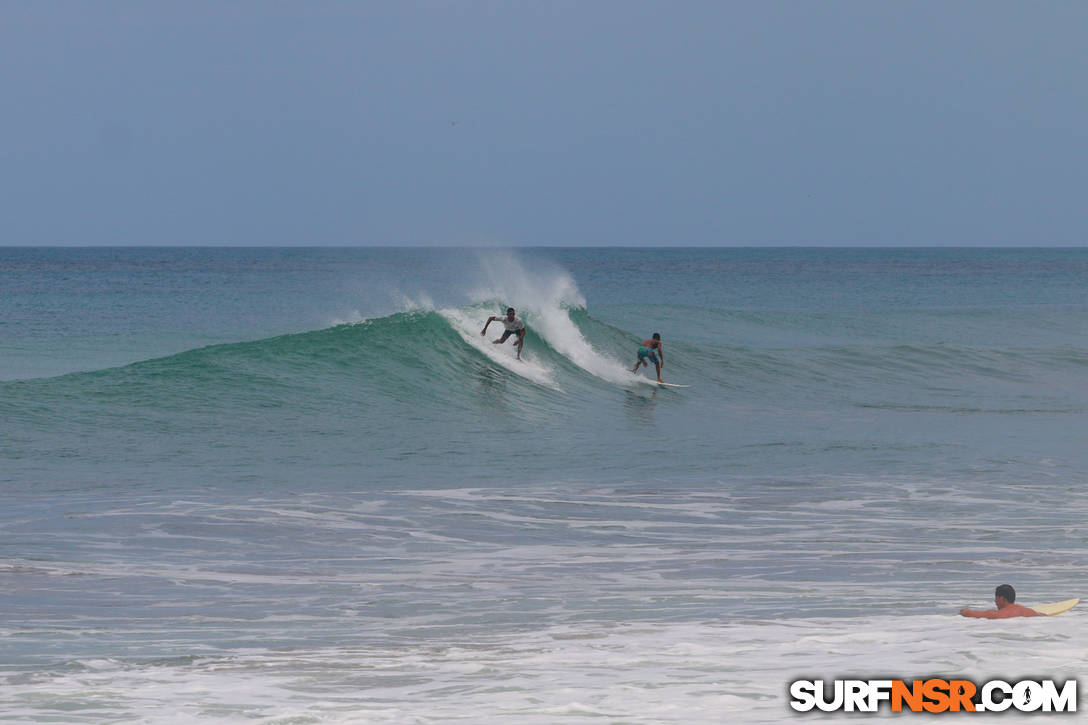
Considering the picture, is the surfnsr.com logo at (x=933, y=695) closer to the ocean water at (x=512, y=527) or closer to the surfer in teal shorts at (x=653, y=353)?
the ocean water at (x=512, y=527)

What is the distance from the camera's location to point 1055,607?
8031 mm

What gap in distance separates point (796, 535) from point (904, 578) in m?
1.85

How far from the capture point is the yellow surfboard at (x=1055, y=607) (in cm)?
793

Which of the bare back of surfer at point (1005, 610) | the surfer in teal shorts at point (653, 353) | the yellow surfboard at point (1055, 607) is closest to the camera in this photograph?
the bare back of surfer at point (1005, 610)

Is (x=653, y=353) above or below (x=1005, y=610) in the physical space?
above

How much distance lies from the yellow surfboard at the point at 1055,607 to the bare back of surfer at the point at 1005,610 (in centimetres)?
9

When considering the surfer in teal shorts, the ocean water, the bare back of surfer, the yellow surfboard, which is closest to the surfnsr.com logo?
the ocean water

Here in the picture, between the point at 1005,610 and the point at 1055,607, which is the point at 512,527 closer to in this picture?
the point at 1005,610

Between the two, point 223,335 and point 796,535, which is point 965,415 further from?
point 223,335

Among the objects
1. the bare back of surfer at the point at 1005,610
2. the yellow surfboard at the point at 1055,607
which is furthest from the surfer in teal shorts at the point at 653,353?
the bare back of surfer at the point at 1005,610

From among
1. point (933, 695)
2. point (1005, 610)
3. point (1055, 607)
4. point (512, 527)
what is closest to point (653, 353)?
point (512, 527)

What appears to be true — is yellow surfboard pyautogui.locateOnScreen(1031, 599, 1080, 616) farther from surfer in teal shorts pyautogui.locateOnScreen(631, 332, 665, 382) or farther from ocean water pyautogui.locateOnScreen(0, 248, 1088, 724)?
surfer in teal shorts pyautogui.locateOnScreen(631, 332, 665, 382)

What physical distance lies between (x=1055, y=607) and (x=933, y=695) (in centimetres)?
217

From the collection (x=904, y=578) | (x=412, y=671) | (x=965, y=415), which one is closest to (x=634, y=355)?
(x=965, y=415)
